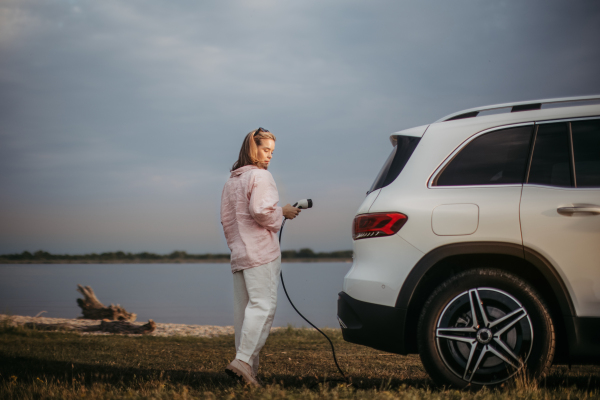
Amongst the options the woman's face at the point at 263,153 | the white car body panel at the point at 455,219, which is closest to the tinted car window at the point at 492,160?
the white car body panel at the point at 455,219

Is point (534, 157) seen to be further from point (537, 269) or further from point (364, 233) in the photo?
point (364, 233)

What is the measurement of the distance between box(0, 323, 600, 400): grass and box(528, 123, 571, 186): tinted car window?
1367 mm

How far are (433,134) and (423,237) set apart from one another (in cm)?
80

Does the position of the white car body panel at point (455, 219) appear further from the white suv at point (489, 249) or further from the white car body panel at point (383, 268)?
the white car body panel at point (383, 268)

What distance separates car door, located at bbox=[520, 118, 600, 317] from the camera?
305cm

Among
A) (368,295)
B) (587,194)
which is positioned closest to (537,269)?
(587,194)

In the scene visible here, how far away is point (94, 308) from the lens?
1620 cm

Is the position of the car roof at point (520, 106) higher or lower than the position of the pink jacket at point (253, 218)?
higher

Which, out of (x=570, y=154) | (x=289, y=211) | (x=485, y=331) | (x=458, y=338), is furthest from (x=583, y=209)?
(x=289, y=211)

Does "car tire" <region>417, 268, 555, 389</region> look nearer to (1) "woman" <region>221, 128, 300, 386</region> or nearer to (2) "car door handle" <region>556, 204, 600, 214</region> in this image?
(2) "car door handle" <region>556, 204, 600, 214</region>

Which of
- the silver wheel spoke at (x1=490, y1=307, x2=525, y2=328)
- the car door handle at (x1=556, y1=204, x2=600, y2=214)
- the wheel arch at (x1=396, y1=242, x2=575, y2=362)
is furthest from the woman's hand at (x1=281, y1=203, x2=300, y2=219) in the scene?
the car door handle at (x1=556, y1=204, x2=600, y2=214)

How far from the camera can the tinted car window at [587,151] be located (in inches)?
126

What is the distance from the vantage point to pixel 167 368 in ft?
18.1

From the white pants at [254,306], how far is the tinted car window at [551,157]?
2.09 meters
